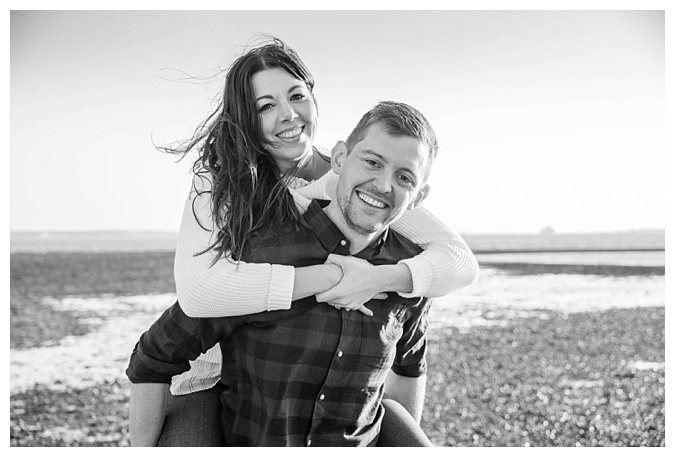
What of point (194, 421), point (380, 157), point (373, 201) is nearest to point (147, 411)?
point (194, 421)

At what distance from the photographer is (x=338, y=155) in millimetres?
2365

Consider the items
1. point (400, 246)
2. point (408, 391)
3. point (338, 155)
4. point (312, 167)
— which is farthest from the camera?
point (312, 167)

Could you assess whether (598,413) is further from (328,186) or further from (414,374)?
(328,186)

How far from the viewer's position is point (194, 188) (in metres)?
2.46

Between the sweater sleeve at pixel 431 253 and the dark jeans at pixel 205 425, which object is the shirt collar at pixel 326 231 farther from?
the dark jeans at pixel 205 425

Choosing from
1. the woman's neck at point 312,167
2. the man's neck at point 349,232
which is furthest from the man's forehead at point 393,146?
the woman's neck at point 312,167

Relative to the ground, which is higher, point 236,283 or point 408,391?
point 236,283

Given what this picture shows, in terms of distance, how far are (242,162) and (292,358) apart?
0.76 m

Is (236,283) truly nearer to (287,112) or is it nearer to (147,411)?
(147,411)

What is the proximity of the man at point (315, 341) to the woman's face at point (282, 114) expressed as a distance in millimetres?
481

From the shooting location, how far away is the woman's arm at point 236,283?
208 cm

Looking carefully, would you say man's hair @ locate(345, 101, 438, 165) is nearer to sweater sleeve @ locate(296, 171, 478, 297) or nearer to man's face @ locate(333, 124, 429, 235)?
man's face @ locate(333, 124, 429, 235)
